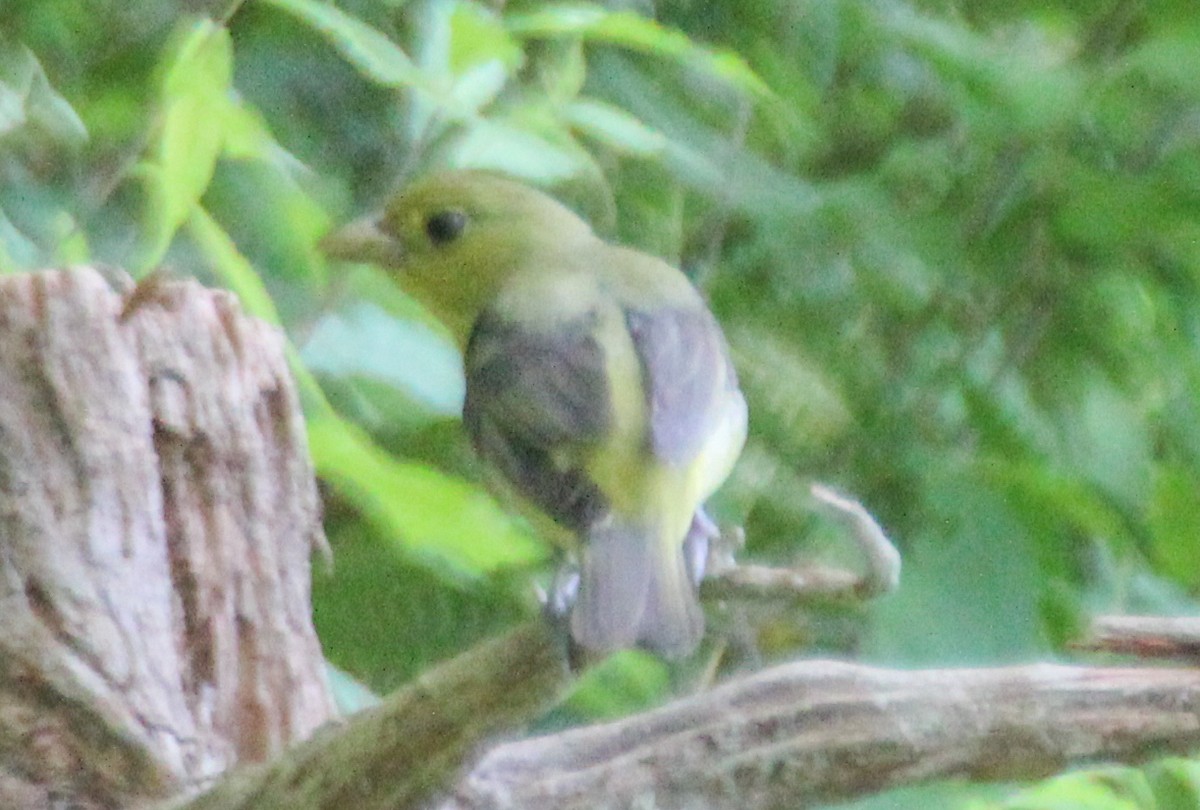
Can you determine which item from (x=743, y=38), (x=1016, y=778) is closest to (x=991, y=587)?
(x=1016, y=778)

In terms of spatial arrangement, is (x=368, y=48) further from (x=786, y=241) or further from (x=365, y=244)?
(x=786, y=241)

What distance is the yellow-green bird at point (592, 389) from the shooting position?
3.44 feet

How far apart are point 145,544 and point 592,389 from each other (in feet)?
1.17

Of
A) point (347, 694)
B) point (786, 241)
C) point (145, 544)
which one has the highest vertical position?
point (786, 241)

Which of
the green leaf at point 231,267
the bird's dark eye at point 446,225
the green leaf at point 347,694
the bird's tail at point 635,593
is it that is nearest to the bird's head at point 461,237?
the bird's dark eye at point 446,225

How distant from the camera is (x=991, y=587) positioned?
1.69 m

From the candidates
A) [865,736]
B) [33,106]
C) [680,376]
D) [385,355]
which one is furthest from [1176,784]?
[33,106]

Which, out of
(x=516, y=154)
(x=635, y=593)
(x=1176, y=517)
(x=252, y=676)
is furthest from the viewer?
(x=1176, y=517)

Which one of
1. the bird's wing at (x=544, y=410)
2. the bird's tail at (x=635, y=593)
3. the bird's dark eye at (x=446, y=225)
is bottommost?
the bird's tail at (x=635, y=593)

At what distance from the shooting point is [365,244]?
1455 millimetres

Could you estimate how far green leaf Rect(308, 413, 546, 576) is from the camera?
1.32 m

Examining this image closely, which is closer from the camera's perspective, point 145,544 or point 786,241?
point 145,544

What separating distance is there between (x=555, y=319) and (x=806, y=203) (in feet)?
2.22

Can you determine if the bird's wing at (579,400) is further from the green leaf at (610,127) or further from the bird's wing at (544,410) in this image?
the green leaf at (610,127)
